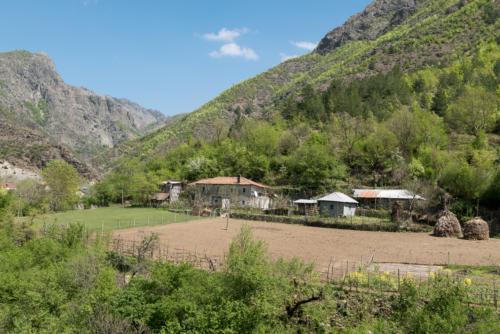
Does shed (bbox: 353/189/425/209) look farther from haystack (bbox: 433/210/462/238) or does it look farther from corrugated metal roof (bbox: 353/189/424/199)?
haystack (bbox: 433/210/462/238)

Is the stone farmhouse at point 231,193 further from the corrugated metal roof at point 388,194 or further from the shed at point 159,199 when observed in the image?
the corrugated metal roof at point 388,194

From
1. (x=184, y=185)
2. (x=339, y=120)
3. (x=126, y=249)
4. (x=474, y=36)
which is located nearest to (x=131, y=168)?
(x=184, y=185)

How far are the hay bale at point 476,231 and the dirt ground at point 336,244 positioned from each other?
2.47 ft

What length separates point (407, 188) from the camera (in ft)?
143

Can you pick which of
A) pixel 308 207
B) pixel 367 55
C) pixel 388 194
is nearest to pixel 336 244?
pixel 308 207

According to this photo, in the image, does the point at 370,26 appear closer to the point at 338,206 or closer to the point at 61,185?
the point at 338,206

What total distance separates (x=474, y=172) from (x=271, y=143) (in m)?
43.9

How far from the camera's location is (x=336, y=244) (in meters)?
28.2

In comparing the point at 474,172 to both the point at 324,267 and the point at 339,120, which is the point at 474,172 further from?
the point at 339,120

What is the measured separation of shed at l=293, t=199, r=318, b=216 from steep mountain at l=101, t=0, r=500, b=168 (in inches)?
2053

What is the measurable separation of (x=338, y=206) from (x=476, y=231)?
1736cm

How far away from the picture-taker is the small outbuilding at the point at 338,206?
1714 inches

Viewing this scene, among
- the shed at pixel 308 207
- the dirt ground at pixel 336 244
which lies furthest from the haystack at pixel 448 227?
the shed at pixel 308 207

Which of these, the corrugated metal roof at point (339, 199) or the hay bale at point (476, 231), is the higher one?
the corrugated metal roof at point (339, 199)
